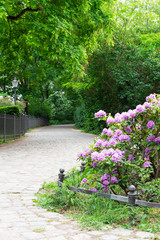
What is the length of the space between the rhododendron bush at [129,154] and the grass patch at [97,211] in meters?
0.23

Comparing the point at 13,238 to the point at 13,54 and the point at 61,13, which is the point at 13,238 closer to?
the point at 61,13

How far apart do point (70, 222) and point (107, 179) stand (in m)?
0.88

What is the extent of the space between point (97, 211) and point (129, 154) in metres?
1.08

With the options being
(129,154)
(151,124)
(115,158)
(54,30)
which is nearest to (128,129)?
(129,154)

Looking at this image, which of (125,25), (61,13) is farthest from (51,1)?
A: (125,25)

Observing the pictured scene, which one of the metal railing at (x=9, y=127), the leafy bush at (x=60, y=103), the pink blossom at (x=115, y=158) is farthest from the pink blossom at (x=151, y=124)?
the leafy bush at (x=60, y=103)

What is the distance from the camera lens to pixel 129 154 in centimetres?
455

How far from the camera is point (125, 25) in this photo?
23.2 m

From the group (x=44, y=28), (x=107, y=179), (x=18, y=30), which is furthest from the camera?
(x=18, y=30)

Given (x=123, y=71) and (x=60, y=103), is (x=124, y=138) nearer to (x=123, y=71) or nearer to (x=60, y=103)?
(x=123, y=71)

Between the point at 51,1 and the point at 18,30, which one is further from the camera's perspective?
the point at 18,30

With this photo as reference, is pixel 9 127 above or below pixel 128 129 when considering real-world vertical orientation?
below

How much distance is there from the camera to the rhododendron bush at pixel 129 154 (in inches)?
163

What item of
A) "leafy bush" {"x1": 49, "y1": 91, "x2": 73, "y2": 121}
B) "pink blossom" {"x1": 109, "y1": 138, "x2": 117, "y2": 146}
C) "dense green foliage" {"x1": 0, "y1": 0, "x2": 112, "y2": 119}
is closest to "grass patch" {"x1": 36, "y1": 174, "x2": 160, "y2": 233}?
"pink blossom" {"x1": 109, "y1": 138, "x2": 117, "y2": 146}
